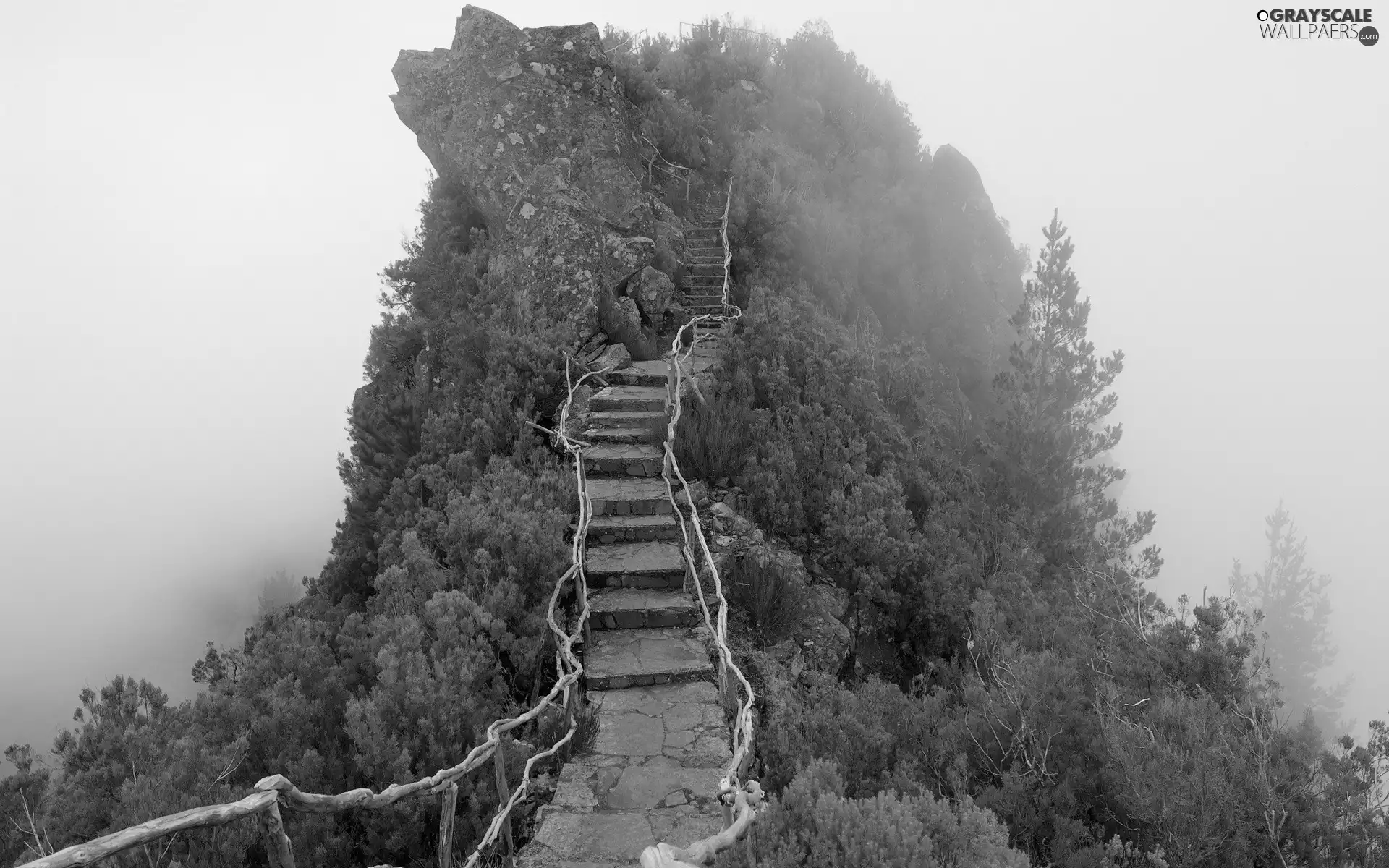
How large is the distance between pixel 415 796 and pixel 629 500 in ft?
12.7

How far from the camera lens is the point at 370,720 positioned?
405cm

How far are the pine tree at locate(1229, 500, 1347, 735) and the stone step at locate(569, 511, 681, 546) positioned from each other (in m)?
32.9

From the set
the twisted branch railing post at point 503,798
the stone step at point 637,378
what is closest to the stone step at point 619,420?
the stone step at point 637,378

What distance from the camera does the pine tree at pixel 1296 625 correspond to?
1185 inches

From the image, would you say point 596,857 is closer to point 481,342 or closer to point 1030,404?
point 481,342

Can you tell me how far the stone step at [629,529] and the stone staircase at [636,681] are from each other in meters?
0.01

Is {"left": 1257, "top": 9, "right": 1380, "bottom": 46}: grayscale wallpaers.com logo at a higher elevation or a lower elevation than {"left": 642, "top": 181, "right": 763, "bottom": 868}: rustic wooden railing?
higher

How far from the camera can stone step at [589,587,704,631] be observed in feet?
19.7

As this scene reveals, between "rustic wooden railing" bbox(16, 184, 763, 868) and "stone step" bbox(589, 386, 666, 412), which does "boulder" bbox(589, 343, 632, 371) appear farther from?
"rustic wooden railing" bbox(16, 184, 763, 868)

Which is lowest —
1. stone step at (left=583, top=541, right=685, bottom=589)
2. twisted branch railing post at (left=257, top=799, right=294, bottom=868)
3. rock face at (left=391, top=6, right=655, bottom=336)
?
twisted branch railing post at (left=257, top=799, right=294, bottom=868)

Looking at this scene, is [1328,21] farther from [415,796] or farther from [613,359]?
[415,796]

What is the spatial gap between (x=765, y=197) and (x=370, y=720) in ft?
41.9

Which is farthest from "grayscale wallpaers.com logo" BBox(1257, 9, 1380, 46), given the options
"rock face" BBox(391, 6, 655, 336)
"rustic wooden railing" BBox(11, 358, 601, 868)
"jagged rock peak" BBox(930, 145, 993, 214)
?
"rustic wooden railing" BBox(11, 358, 601, 868)

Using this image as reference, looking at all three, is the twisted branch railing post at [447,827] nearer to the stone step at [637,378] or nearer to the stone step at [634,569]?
the stone step at [634,569]
